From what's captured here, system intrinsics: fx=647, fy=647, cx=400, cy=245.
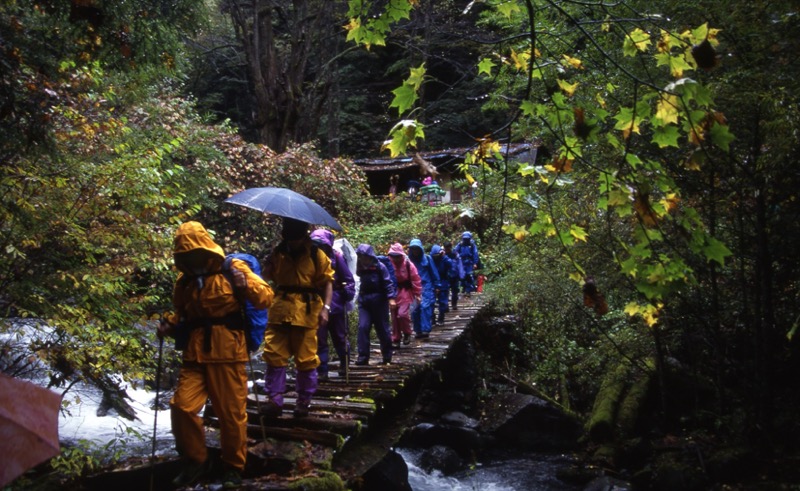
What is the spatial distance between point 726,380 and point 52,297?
31.6 ft

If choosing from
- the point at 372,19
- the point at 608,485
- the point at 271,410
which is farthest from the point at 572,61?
the point at 608,485

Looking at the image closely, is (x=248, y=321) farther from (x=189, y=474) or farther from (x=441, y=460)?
(x=441, y=460)

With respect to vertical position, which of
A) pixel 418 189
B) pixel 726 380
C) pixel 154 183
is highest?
pixel 418 189

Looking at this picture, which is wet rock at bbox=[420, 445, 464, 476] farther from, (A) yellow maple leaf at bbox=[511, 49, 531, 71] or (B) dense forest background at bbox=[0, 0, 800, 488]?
(A) yellow maple leaf at bbox=[511, 49, 531, 71]

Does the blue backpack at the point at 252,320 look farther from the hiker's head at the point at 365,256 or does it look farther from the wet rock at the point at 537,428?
the wet rock at the point at 537,428

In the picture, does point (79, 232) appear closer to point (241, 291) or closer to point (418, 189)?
point (241, 291)

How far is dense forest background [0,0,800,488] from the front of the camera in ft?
10.8

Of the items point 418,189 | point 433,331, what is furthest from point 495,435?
point 418,189

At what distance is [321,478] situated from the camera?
5.13 metres

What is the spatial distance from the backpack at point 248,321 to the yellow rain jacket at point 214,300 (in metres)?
0.04

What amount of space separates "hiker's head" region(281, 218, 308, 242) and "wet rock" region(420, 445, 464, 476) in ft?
20.2

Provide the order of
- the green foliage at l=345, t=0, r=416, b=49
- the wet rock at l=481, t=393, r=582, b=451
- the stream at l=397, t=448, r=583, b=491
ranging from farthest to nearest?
1. the wet rock at l=481, t=393, r=582, b=451
2. the stream at l=397, t=448, r=583, b=491
3. the green foliage at l=345, t=0, r=416, b=49

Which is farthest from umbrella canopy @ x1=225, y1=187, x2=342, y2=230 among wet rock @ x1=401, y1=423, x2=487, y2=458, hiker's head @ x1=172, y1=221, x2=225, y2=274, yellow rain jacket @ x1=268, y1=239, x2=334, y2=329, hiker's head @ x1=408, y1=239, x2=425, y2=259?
wet rock @ x1=401, y1=423, x2=487, y2=458

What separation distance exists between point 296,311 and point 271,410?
101 cm
